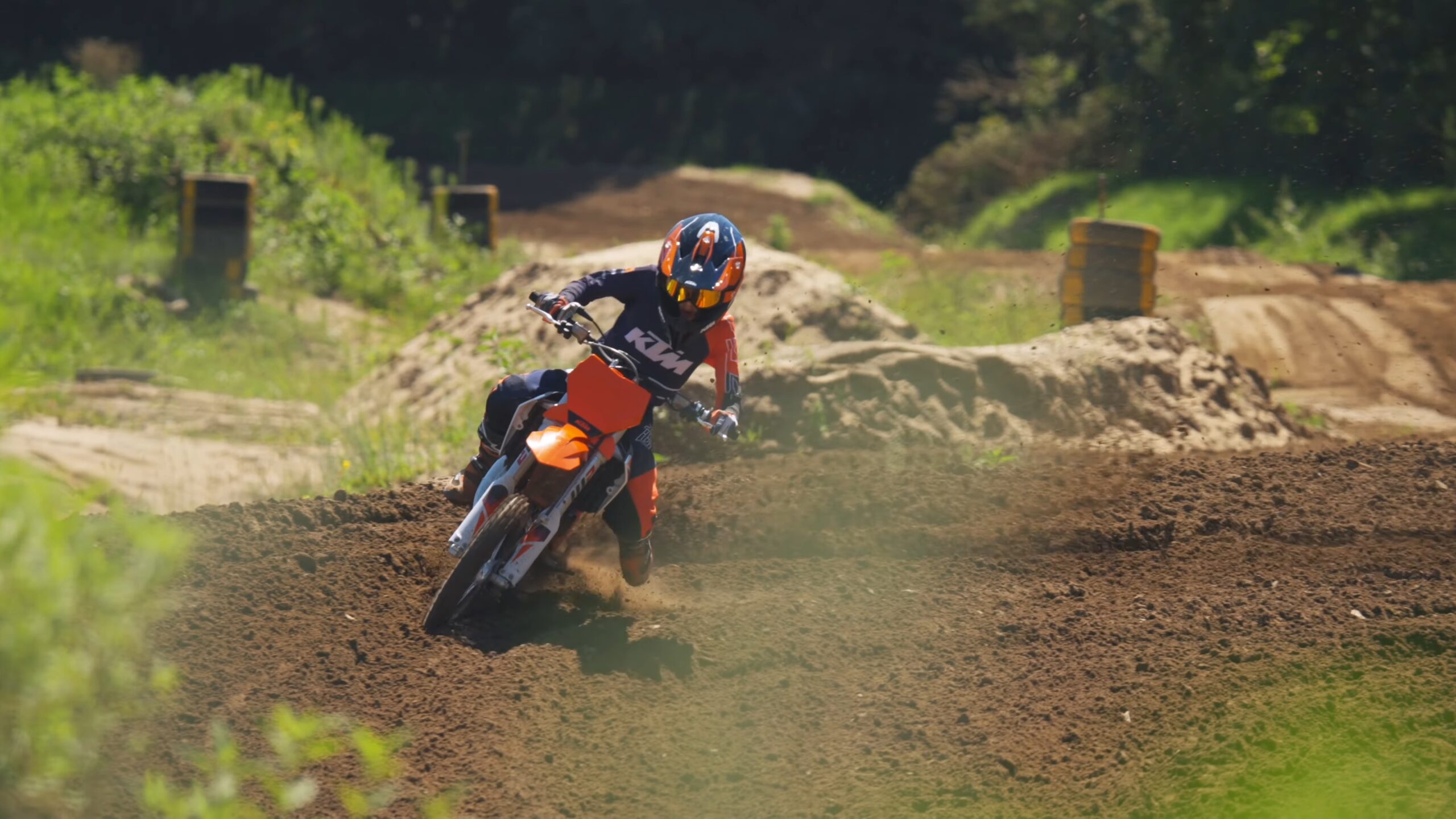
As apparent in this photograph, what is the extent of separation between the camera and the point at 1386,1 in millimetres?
20078

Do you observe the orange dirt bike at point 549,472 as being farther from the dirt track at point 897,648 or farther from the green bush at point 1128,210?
the green bush at point 1128,210

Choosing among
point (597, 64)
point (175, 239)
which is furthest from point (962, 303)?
point (597, 64)

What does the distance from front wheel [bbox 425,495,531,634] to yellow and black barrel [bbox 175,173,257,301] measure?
10281 millimetres

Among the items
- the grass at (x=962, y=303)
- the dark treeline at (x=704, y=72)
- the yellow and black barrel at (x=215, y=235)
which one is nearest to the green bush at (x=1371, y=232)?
the dark treeline at (x=704, y=72)

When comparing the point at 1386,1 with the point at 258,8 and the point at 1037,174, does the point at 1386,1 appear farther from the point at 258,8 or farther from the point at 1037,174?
the point at 258,8

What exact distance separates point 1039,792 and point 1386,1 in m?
18.4

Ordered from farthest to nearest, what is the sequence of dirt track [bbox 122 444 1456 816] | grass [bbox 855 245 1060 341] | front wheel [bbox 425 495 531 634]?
grass [bbox 855 245 1060 341] → front wheel [bbox 425 495 531 634] → dirt track [bbox 122 444 1456 816]

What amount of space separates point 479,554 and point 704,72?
109ft

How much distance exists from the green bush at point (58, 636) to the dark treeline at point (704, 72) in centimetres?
2484

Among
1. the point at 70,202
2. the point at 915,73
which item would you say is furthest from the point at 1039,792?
the point at 915,73

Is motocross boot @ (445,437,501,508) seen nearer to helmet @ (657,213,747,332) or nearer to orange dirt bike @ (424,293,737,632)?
orange dirt bike @ (424,293,737,632)

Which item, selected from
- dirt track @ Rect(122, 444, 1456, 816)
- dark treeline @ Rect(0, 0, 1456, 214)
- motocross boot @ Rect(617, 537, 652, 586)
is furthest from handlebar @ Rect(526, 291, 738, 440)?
dark treeline @ Rect(0, 0, 1456, 214)

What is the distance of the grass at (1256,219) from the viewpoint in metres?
18.3

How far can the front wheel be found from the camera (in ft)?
20.0
